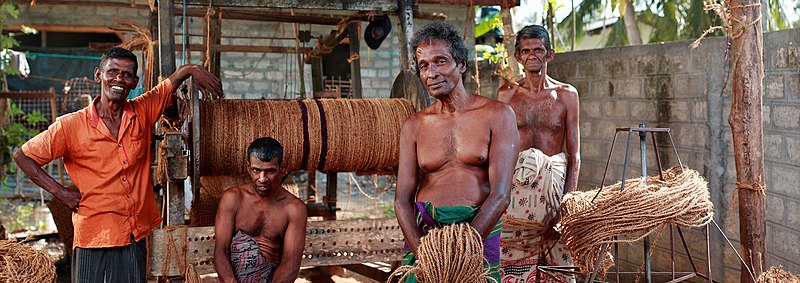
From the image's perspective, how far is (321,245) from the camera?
200 inches

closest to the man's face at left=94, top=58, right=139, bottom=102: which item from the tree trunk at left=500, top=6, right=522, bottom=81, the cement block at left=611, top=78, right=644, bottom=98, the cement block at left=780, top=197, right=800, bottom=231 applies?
the tree trunk at left=500, top=6, right=522, bottom=81

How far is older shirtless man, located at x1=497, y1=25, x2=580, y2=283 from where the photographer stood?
5445 millimetres

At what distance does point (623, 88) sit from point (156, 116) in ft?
14.7

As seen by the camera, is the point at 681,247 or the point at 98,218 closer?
the point at 98,218

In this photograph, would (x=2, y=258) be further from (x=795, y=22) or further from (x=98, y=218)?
(x=795, y=22)

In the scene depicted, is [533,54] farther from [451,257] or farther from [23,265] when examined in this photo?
[23,265]

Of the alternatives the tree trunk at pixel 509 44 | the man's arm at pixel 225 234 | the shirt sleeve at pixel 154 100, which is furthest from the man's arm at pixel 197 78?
the tree trunk at pixel 509 44

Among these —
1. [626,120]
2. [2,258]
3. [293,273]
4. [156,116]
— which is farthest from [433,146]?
[626,120]

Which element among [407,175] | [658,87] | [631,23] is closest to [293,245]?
[407,175]

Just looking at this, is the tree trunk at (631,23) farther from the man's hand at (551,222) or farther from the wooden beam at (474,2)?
the man's hand at (551,222)

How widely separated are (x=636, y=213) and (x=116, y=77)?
2.86 metres

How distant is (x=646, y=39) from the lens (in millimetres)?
29078

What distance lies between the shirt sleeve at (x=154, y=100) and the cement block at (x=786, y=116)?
161 inches

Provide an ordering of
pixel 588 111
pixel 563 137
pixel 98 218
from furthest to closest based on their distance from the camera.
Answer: pixel 588 111
pixel 563 137
pixel 98 218
